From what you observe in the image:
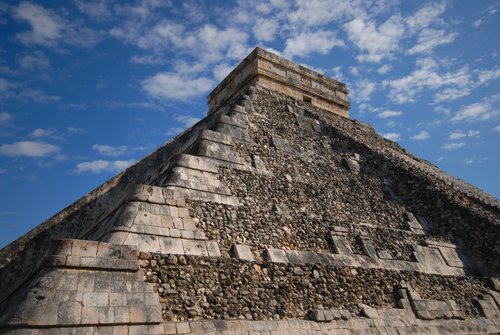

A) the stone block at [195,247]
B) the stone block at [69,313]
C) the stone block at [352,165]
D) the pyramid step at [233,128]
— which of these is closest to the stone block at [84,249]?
the stone block at [69,313]

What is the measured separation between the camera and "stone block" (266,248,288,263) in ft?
20.9

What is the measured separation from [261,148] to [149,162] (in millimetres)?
3693

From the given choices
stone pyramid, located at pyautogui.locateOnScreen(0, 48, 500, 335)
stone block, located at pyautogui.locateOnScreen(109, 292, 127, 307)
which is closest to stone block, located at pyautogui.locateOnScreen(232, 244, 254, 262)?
stone pyramid, located at pyautogui.locateOnScreen(0, 48, 500, 335)

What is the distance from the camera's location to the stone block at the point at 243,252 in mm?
6051

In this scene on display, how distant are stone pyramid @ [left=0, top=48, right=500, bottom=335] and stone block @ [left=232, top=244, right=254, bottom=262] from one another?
0.04m

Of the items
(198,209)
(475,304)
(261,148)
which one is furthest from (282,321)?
(475,304)

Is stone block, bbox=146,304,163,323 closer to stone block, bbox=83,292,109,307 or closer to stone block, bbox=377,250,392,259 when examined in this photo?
stone block, bbox=83,292,109,307

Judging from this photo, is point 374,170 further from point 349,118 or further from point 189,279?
point 189,279

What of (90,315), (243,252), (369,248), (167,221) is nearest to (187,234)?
(167,221)

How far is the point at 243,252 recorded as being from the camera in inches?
242

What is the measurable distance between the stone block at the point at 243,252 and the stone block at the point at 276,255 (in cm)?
34

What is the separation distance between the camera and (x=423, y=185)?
1026 cm

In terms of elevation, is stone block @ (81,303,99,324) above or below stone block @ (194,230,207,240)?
below

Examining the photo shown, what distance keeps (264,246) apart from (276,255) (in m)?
0.25
